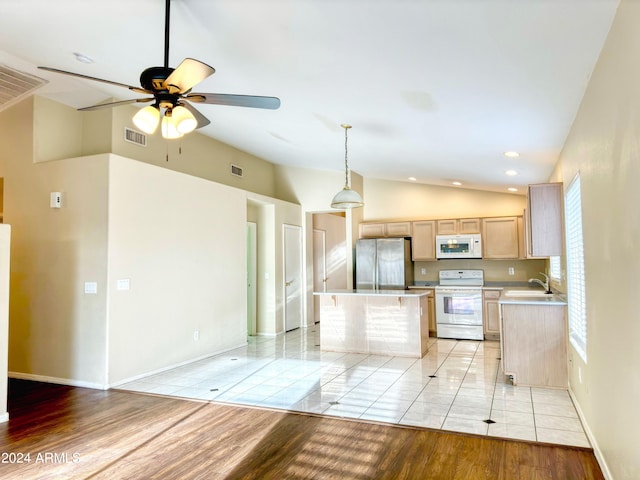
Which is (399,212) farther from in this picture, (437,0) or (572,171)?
(437,0)

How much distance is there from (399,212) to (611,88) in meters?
6.22

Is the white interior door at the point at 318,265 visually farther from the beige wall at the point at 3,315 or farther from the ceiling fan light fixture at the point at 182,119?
the ceiling fan light fixture at the point at 182,119

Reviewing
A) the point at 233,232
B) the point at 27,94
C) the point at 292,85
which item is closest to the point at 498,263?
the point at 233,232

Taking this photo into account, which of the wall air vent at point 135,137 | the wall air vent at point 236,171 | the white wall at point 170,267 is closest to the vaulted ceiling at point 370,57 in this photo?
Answer: the wall air vent at point 135,137

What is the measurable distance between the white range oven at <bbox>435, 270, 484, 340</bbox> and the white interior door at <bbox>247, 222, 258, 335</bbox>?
3.19m

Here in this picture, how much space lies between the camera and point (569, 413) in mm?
3547

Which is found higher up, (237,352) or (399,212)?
(399,212)

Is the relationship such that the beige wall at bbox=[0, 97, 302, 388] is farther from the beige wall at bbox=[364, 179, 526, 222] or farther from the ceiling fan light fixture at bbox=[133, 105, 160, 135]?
the beige wall at bbox=[364, 179, 526, 222]

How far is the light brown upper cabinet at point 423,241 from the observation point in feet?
25.5

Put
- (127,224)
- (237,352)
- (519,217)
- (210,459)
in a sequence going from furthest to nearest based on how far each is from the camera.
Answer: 1. (519,217)
2. (237,352)
3. (127,224)
4. (210,459)

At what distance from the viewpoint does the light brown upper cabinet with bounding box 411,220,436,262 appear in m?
7.77

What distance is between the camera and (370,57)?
2.89 metres

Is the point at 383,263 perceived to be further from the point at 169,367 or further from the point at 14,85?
the point at 14,85

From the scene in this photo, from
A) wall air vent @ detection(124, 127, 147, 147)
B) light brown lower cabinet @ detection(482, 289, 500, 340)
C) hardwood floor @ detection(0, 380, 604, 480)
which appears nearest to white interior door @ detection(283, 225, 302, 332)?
wall air vent @ detection(124, 127, 147, 147)
